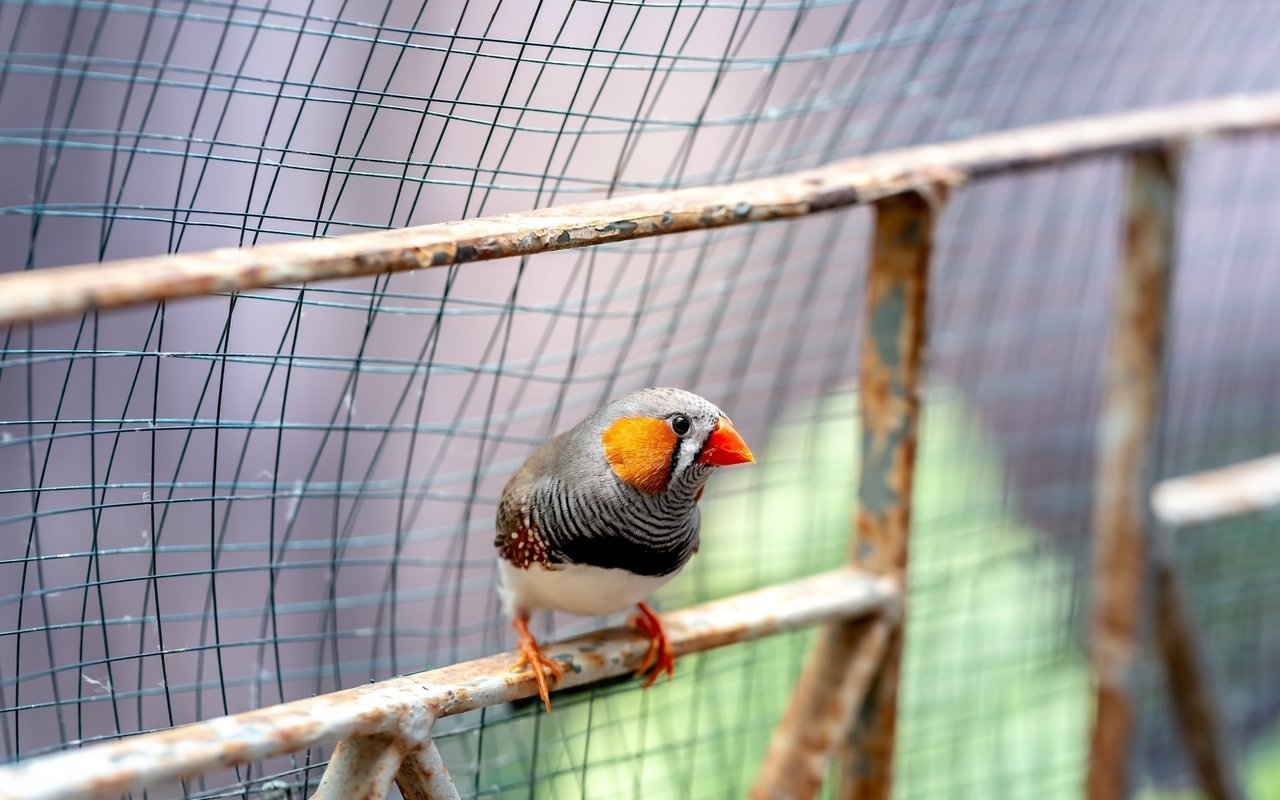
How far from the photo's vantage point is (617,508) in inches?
66.4

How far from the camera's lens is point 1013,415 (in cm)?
448

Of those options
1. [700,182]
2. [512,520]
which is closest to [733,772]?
[512,520]

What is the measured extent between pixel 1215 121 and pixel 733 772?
67.2 inches

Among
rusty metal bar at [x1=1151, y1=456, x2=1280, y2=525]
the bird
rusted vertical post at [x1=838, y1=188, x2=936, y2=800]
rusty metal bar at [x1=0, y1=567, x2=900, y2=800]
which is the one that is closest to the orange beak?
the bird

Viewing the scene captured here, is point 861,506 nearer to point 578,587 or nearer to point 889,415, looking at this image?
point 889,415

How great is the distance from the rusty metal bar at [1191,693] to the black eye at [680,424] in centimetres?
147

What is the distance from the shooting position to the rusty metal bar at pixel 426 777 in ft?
4.91

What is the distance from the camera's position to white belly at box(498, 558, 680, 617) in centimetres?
171

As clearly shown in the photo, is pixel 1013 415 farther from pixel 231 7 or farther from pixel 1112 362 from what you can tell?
pixel 231 7

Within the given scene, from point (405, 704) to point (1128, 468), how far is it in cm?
175

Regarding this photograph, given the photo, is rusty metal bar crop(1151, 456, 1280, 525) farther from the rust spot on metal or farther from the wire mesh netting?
the rust spot on metal

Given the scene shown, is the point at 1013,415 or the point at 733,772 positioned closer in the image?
the point at 733,772

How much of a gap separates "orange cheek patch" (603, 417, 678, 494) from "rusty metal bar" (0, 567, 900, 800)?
0.90ft

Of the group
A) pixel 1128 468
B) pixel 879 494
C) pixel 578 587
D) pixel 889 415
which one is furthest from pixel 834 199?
pixel 1128 468
